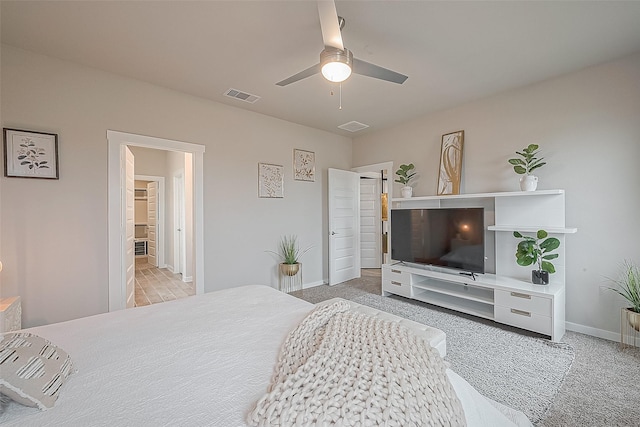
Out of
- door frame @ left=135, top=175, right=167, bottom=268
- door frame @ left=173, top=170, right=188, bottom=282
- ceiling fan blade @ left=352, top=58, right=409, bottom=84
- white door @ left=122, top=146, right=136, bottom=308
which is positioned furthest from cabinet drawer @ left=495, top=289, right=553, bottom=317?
door frame @ left=135, top=175, right=167, bottom=268

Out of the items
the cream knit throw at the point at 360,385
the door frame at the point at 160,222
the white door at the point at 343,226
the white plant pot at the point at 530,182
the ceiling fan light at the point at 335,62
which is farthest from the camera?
the door frame at the point at 160,222

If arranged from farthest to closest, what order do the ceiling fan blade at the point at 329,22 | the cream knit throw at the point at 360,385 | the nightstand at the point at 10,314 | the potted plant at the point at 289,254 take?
the potted plant at the point at 289,254
the nightstand at the point at 10,314
the ceiling fan blade at the point at 329,22
the cream knit throw at the point at 360,385

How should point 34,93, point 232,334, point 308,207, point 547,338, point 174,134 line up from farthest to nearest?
point 308,207 → point 174,134 → point 547,338 → point 34,93 → point 232,334

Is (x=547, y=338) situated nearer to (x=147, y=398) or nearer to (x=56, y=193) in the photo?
(x=147, y=398)

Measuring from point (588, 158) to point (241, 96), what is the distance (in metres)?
3.76

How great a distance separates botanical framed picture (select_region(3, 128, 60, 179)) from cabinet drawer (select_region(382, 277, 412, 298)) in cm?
387

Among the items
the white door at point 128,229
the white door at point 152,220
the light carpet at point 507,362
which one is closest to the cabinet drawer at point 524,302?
the light carpet at point 507,362

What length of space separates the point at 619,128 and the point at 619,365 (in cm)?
206

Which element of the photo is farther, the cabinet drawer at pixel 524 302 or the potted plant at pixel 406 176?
the potted plant at pixel 406 176

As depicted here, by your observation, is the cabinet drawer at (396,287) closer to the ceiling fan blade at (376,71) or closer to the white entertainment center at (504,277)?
the white entertainment center at (504,277)

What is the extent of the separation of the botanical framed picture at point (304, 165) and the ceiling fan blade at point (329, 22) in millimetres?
2590

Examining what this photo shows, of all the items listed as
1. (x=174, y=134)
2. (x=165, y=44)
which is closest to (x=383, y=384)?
(x=165, y=44)

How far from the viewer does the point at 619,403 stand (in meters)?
1.72

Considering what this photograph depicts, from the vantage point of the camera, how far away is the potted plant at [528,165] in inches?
111
